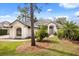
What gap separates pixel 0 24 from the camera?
5.60m

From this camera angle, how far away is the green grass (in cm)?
555

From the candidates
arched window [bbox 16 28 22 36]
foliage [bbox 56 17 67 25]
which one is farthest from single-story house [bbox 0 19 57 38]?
foliage [bbox 56 17 67 25]

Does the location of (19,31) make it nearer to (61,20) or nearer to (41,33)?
(41,33)

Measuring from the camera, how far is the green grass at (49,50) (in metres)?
5.55

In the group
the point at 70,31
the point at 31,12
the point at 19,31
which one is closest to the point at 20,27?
the point at 19,31

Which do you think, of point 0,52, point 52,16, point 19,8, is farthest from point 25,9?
point 0,52

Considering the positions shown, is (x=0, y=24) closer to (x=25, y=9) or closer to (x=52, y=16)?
(x=25, y=9)

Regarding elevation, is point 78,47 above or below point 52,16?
below

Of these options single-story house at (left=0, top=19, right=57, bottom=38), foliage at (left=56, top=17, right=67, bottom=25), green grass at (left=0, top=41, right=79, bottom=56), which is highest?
foliage at (left=56, top=17, right=67, bottom=25)

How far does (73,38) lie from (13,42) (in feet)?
3.43

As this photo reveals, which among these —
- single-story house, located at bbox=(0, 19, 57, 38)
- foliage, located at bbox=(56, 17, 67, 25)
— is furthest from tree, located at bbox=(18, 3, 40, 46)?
foliage, located at bbox=(56, 17, 67, 25)

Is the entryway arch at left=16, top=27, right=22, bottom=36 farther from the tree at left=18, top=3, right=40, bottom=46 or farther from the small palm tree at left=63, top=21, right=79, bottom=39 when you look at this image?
the small palm tree at left=63, top=21, right=79, bottom=39

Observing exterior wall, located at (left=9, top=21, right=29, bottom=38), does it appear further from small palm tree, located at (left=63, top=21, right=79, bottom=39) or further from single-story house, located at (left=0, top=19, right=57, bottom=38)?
small palm tree, located at (left=63, top=21, right=79, bottom=39)

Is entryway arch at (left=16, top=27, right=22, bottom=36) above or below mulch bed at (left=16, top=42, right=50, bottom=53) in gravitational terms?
above
